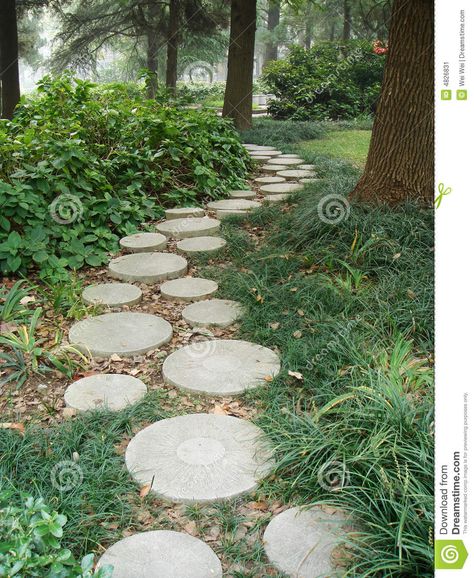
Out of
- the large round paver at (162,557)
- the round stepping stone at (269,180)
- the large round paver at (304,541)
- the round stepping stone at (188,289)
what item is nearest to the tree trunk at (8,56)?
the round stepping stone at (269,180)

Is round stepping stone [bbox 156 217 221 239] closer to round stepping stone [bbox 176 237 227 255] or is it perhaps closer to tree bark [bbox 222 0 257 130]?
round stepping stone [bbox 176 237 227 255]

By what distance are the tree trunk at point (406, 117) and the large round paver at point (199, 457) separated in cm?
269

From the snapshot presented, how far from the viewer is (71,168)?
459 centimetres

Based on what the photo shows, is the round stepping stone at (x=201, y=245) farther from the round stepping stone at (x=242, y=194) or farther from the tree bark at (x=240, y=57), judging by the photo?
the tree bark at (x=240, y=57)

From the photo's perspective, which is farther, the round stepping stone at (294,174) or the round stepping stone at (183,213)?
the round stepping stone at (294,174)

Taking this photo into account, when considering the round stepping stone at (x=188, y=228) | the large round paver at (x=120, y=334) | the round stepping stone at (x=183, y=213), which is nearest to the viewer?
the large round paver at (x=120, y=334)

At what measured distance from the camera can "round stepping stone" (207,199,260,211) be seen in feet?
18.2

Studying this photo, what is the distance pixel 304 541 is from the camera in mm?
1877

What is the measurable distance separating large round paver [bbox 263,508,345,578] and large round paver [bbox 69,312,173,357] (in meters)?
1.49

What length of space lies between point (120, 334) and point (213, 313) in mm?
610

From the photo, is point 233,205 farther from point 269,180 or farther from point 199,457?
point 199,457

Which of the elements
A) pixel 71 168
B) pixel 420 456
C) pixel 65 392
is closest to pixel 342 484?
pixel 420 456

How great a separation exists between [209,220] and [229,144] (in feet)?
6.53

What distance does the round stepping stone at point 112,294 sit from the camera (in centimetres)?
374
